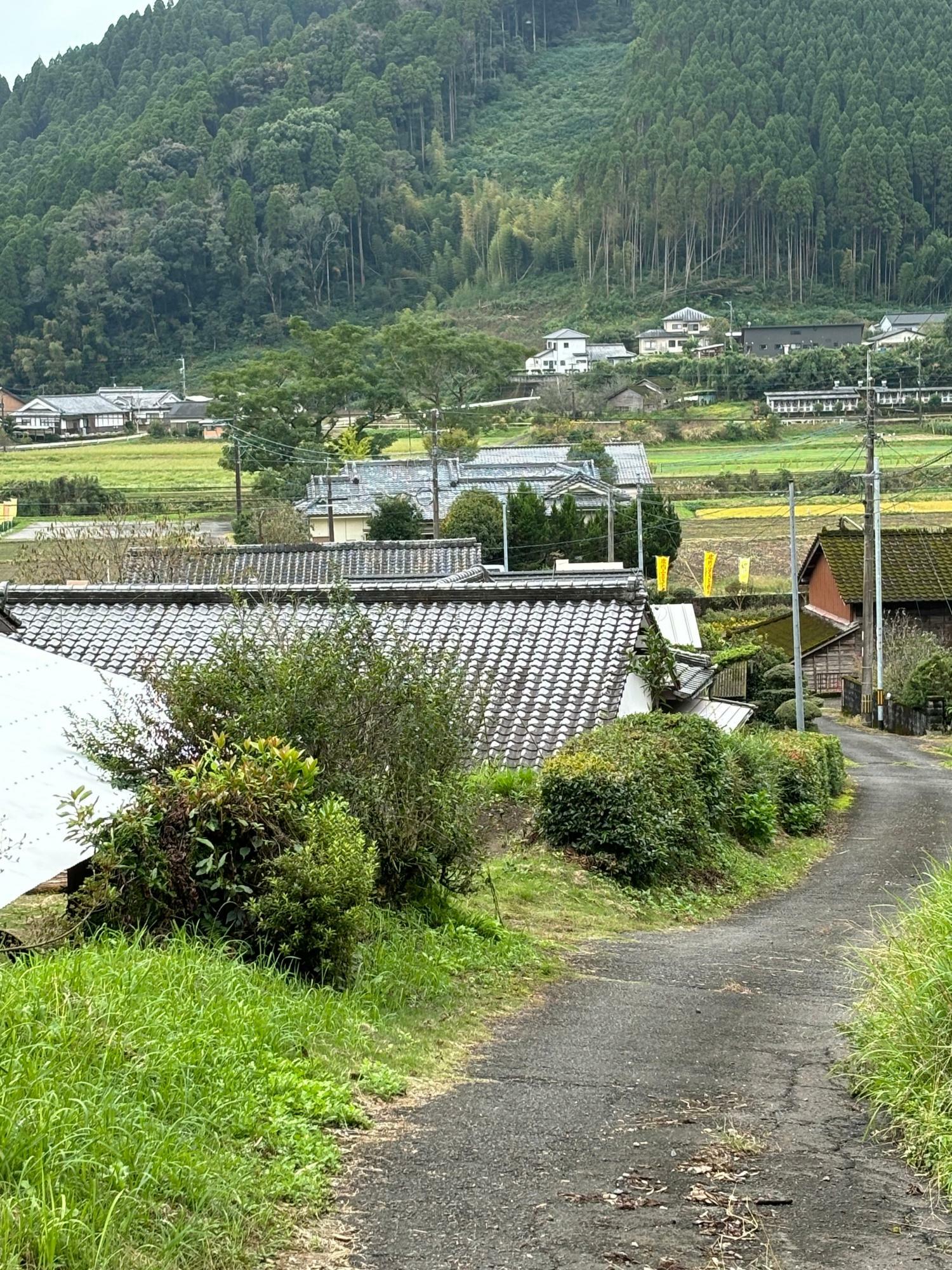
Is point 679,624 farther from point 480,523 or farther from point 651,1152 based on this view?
point 651,1152

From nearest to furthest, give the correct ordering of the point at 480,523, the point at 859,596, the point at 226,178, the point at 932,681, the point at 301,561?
the point at 932,681 < the point at 301,561 < the point at 859,596 < the point at 480,523 < the point at 226,178

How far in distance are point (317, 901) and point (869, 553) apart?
93.8 ft

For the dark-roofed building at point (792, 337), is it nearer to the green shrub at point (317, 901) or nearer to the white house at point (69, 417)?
the white house at point (69, 417)

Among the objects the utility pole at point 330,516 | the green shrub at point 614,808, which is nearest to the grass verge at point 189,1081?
the green shrub at point 614,808

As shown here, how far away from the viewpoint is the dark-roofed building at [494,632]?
16328 mm

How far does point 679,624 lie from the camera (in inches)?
1231

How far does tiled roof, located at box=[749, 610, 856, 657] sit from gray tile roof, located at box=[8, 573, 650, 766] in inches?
850

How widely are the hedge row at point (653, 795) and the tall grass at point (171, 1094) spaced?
5.36m

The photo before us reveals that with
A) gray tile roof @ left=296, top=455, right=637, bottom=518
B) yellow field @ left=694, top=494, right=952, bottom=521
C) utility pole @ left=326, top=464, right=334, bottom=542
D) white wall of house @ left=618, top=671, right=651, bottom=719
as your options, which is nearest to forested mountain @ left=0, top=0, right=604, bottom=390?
gray tile roof @ left=296, top=455, right=637, bottom=518

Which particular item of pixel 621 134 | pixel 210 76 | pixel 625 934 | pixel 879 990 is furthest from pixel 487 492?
pixel 210 76

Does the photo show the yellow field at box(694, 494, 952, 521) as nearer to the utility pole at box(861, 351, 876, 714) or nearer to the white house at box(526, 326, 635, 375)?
the utility pole at box(861, 351, 876, 714)

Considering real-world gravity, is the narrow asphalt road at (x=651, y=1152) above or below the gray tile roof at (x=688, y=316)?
below

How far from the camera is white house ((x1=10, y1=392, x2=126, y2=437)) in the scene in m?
93.6

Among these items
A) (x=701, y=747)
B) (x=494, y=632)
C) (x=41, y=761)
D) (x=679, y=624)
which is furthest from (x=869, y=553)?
(x=41, y=761)
